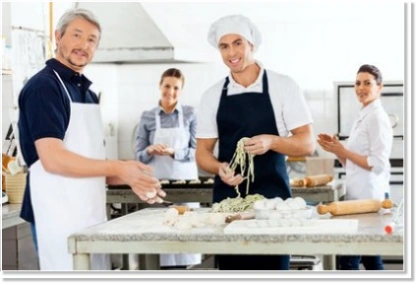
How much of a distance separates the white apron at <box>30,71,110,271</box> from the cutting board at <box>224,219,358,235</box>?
2.05ft

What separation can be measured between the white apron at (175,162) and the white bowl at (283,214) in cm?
212

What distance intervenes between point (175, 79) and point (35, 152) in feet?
7.02

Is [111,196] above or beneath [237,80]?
beneath

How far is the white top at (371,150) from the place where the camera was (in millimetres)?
3867

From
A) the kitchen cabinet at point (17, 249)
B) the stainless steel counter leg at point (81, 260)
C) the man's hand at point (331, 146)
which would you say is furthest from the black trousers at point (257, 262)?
the man's hand at point (331, 146)

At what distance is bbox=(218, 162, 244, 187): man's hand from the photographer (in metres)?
3.15

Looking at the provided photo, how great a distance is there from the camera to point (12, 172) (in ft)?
11.5

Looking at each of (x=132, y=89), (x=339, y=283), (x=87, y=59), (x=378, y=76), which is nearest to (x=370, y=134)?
(x=378, y=76)

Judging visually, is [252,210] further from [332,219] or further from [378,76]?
[378,76]

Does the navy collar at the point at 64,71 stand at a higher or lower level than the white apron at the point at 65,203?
higher

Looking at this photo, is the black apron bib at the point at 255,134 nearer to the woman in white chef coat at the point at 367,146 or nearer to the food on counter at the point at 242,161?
the food on counter at the point at 242,161

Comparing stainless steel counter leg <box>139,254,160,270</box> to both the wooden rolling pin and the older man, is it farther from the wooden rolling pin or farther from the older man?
the wooden rolling pin

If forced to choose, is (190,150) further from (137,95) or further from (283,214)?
(283,214)

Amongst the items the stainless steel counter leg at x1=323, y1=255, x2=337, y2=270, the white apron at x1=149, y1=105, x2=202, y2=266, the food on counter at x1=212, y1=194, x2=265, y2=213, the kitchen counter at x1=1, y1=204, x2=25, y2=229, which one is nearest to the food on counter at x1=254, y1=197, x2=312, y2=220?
the food on counter at x1=212, y1=194, x2=265, y2=213
